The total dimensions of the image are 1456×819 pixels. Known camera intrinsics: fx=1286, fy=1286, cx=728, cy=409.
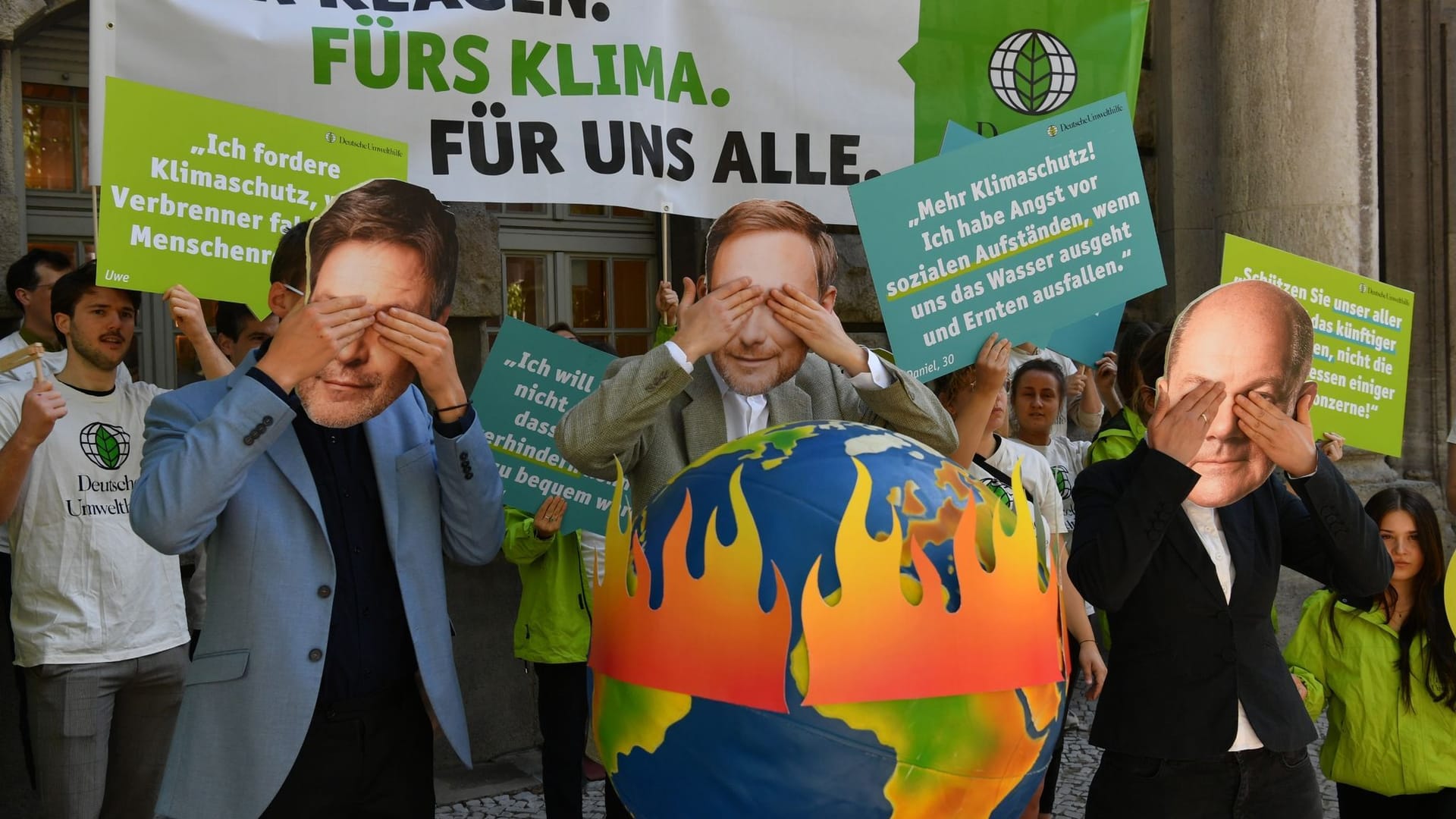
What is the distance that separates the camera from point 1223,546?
256 centimetres

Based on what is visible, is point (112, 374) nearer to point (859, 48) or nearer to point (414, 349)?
point (414, 349)

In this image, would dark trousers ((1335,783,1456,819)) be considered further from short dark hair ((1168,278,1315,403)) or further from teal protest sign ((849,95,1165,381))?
short dark hair ((1168,278,1315,403))

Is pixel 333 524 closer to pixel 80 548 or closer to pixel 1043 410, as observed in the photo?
pixel 80 548

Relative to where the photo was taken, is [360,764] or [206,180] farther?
[206,180]

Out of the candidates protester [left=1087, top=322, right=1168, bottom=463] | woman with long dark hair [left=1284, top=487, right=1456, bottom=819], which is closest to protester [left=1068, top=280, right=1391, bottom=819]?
protester [left=1087, top=322, right=1168, bottom=463]

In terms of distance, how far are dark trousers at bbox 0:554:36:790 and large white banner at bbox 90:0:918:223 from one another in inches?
54.6

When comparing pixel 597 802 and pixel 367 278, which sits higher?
pixel 367 278

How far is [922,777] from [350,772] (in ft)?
4.33

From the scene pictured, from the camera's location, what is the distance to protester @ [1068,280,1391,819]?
230 cm

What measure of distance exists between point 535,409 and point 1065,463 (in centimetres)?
191

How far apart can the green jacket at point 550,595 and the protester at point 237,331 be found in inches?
39.8

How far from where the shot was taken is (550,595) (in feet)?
14.3

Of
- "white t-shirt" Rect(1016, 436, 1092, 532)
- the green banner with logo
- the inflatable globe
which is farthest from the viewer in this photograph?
the green banner with logo

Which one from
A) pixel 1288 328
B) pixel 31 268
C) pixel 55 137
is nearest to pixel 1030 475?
pixel 1288 328
